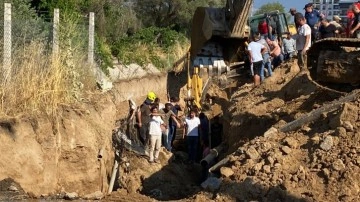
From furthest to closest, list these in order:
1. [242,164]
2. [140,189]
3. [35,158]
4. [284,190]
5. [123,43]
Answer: [123,43] < [140,189] < [35,158] < [242,164] < [284,190]

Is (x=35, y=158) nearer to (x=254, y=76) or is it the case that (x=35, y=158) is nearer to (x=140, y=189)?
(x=140, y=189)

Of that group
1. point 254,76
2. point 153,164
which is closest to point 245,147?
point 153,164

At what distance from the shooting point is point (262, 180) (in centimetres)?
1115

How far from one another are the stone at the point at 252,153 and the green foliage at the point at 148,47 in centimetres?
1798

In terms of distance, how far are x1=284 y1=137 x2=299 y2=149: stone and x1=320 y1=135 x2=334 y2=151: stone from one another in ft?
1.53

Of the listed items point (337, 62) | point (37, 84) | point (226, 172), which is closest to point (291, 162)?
point (226, 172)

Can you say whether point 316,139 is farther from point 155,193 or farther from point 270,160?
point 155,193

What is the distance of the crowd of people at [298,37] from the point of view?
1725 centimetres

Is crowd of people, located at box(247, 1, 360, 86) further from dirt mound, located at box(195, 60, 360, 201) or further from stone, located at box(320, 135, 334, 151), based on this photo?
stone, located at box(320, 135, 334, 151)

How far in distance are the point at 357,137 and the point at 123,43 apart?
2163 centimetres

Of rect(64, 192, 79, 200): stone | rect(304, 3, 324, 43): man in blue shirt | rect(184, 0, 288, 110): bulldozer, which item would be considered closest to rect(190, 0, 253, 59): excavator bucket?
rect(184, 0, 288, 110): bulldozer

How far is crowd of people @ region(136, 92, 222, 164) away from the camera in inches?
674

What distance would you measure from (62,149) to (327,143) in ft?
19.0

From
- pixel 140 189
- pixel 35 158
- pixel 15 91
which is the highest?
pixel 15 91
